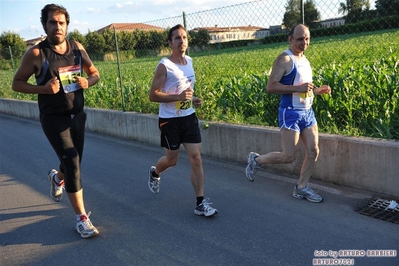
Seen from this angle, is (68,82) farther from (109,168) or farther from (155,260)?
(109,168)

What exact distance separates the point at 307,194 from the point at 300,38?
5.75ft

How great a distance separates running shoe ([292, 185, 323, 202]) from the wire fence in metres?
1.11

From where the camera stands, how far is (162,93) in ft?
14.1

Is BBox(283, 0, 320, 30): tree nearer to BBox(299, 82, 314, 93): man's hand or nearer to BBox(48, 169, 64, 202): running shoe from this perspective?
BBox(299, 82, 314, 93): man's hand

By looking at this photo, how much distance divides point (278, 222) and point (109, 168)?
342cm

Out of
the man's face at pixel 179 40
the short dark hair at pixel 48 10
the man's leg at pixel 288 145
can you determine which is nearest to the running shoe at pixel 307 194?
the man's leg at pixel 288 145

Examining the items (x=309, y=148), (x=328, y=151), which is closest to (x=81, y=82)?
(x=309, y=148)

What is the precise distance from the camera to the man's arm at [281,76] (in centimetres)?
434

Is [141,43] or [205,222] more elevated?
[141,43]

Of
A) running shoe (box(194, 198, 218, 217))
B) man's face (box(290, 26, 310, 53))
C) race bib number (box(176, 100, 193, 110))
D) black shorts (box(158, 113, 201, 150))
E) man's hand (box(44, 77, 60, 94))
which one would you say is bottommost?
running shoe (box(194, 198, 218, 217))

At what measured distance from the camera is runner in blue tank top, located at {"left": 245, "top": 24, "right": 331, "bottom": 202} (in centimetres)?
437

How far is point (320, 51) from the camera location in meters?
7.27

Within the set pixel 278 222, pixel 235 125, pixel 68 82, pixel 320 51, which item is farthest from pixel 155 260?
pixel 320 51

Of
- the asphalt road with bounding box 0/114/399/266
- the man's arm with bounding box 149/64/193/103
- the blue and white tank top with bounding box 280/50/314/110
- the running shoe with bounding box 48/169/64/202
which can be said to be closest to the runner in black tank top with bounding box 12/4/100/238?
the asphalt road with bounding box 0/114/399/266
